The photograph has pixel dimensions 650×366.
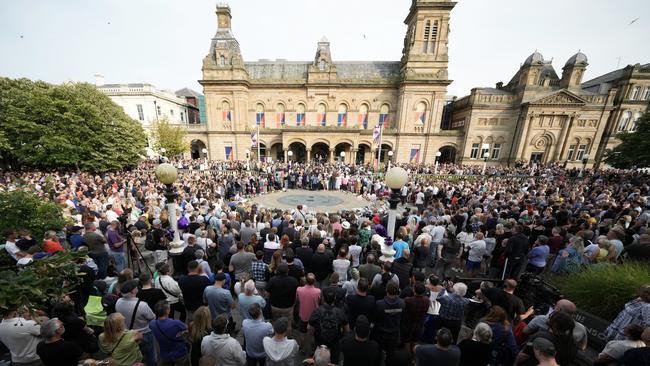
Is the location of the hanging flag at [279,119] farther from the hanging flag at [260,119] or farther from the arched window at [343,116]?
the arched window at [343,116]

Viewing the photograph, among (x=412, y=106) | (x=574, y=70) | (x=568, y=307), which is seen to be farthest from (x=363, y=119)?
(x=568, y=307)

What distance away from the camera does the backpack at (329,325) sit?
136 inches

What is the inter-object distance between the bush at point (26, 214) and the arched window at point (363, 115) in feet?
99.3

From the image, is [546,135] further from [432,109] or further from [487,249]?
[487,249]

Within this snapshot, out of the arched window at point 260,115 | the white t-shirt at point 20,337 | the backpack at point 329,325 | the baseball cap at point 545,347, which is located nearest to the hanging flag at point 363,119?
the arched window at point 260,115

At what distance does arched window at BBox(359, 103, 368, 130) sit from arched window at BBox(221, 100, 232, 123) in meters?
17.2

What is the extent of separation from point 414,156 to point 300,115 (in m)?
16.3

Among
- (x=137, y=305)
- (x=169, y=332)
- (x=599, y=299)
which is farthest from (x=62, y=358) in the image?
(x=599, y=299)

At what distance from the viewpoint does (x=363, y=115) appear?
31.9m

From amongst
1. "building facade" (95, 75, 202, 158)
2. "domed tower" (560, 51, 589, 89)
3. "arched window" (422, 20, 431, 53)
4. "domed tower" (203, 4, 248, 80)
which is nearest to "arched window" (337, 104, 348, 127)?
"arched window" (422, 20, 431, 53)

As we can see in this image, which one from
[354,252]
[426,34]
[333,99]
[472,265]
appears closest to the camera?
[354,252]

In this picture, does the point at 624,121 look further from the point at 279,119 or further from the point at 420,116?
the point at 279,119

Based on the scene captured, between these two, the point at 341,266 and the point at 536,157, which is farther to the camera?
the point at 536,157

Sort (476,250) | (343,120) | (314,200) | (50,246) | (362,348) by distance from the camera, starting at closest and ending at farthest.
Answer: (362,348) < (50,246) < (476,250) < (314,200) < (343,120)
